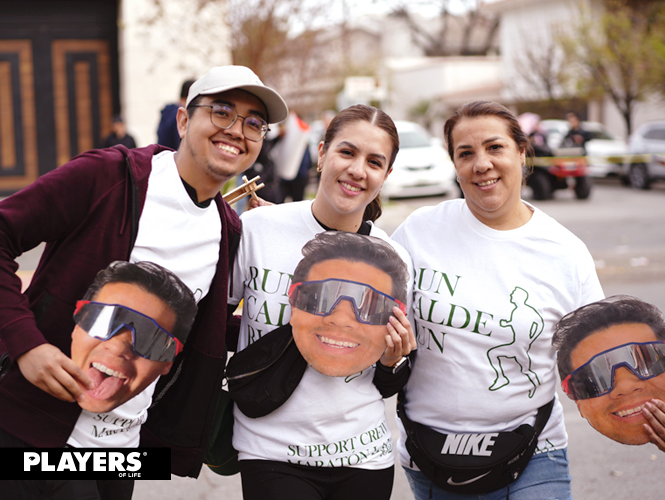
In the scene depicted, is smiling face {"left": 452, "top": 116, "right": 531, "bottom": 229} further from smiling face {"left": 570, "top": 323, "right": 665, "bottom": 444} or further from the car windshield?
the car windshield

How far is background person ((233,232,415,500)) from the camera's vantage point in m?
2.18

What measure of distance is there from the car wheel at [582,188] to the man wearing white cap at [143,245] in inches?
629

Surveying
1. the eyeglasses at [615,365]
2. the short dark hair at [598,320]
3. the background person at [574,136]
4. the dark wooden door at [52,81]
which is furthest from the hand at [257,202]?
the background person at [574,136]

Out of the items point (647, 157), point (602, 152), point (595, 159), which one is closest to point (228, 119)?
point (647, 157)

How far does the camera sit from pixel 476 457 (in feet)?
7.79

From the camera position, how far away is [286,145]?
6.21 meters

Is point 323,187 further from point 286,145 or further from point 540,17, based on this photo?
point 540,17

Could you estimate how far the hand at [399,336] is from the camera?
2170 millimetres

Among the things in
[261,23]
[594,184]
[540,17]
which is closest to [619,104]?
[594,184]

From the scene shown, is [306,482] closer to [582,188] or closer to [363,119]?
[363,119]

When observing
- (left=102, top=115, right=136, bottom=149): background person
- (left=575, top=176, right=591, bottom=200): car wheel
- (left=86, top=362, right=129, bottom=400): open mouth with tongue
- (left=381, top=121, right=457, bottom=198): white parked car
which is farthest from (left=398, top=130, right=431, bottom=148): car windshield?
(left=86, top=362, right=129, bottom=400): open mouth with tongue

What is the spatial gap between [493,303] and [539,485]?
0.66 m

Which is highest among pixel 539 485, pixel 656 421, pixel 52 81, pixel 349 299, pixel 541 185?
pixel 52 81

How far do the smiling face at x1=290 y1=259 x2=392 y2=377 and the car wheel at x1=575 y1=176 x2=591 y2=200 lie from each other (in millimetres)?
16058
